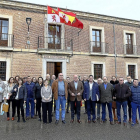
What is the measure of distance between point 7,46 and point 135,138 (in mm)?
9881

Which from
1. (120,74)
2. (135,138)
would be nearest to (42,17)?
(120,74)

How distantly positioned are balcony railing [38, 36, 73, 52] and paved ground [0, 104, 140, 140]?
24.1 ft

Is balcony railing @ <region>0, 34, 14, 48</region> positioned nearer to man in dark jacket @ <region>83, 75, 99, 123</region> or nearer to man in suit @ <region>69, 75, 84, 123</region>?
man in suit @ <region>69, 75, 84, 123</region>

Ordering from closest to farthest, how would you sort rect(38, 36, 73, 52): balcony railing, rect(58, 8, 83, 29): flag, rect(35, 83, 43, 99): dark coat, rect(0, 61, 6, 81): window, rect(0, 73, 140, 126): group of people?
rect(0, 73, 140, 126): group of people → rect(35, 83, 43, 99): dark coat → rect(0, 61, 6, 81): window → rect(58, 8, 83, 29): flag → rect(38, 36, 73, 52): balcony railing

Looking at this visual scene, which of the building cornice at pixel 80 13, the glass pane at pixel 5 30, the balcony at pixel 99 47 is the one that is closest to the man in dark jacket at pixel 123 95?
the balcony at pixel 99 47

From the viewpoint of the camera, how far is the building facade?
1058 cm

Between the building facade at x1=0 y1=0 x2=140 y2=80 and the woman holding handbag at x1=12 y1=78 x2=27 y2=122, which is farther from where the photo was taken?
the building facade at x1=0 y1=0 x2=140 y2=80

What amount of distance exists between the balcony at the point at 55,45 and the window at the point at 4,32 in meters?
2.51

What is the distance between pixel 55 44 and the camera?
38.7 ft

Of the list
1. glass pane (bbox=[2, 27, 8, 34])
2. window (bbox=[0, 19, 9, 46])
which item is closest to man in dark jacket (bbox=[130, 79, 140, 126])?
window (bbox=[0, 19, 9, 46])

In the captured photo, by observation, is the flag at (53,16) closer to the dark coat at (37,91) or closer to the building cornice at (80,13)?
the building cornice at (80,13)

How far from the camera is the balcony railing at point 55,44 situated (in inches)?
444

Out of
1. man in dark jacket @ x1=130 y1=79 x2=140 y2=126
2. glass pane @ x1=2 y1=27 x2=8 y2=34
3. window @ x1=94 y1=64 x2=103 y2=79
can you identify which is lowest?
man in dark jacket @ x1=130 y1=79 x2=140 y2=126

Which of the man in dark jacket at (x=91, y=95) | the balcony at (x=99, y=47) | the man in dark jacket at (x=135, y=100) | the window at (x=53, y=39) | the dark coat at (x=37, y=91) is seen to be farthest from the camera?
the balcony at (x=99, y=47)
